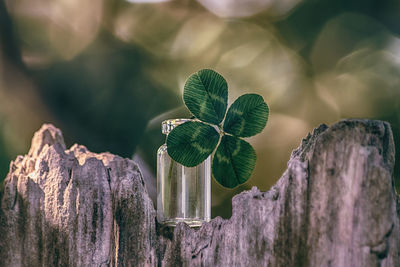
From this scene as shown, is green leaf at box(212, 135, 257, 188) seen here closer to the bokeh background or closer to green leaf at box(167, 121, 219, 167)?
green leaf at box(167, 121, 219, 167)

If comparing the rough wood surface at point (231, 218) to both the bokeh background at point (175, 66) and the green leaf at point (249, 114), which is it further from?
the bokeh background at point (175, 66)

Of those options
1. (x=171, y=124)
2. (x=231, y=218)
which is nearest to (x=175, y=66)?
(x=171, y=124)

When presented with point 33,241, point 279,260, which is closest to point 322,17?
point 279,260

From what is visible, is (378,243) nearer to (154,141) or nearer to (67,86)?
(154,141)

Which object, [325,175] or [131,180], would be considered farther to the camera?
[131,180]

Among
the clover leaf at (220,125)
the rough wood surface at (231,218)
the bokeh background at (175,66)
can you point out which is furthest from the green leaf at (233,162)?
the bokeh background at (175,66)

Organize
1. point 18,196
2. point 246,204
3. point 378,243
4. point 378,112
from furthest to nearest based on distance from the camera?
point 378,112
point 18,196
point 246,204
point 378,243

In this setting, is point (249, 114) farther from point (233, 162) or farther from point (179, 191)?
point (179, 191)

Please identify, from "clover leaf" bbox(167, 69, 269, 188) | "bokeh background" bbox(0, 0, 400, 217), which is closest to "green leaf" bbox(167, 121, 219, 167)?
"clover leaf" bbox(167, 69, 269, 188)
